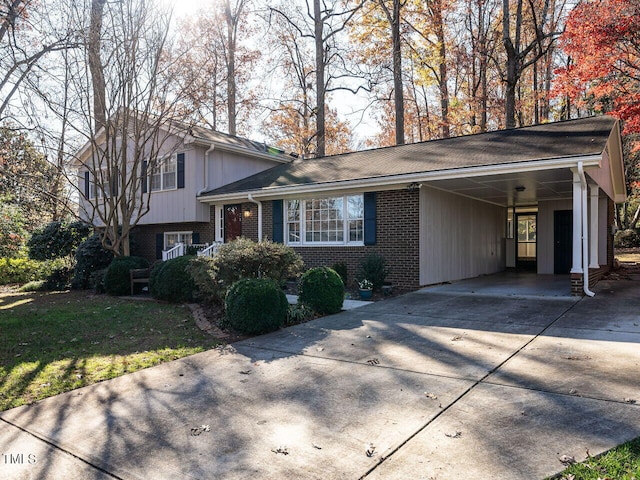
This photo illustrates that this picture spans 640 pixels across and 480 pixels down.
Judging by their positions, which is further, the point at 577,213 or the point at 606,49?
the point at 606,49

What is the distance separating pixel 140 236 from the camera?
58.6ft

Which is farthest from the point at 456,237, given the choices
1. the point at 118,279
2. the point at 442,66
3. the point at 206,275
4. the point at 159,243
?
the point at 442,66

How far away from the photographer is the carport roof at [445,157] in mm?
9391

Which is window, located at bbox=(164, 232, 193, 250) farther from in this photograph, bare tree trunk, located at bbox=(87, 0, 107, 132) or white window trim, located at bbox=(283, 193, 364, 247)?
bare tree trunk, located at bbox=(87, 0, 107, 132)

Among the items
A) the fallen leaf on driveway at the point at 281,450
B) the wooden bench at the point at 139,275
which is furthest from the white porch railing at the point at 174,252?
the fallen leaf on driveway at the point at 281,450

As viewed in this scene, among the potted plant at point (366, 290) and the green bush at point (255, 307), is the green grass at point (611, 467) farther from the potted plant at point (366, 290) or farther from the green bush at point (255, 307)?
the potted plant at point (366, 290)

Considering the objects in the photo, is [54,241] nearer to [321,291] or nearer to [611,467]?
[321,291]

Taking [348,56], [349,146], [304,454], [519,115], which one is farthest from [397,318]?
[349,146]

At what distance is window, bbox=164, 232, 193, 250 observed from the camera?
16130 mm

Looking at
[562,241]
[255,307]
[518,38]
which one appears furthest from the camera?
[518,38]

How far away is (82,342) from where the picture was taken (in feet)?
21.3

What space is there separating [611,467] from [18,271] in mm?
18939

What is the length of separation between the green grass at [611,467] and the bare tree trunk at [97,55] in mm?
12541

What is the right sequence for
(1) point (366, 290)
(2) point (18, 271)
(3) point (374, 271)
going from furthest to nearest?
(2) point (18, 271) < (3) point (374, 271) < (1) point (366, 290)
